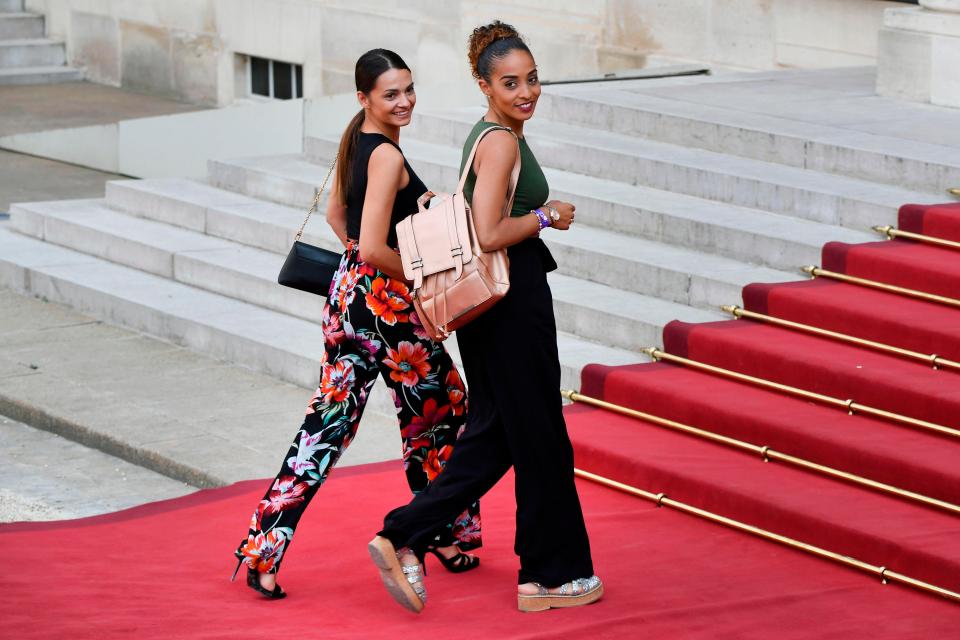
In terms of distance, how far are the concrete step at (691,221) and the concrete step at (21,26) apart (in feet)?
35.6

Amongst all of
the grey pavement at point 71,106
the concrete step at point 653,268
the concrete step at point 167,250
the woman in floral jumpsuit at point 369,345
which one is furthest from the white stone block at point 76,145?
the woman in floral jumpsuit at point 369,345

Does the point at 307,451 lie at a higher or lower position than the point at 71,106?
lower

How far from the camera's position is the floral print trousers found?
566 cm

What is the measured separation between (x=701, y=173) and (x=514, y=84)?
4.65 meters

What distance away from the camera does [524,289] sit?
5.39 m

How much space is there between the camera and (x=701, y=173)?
9.82m

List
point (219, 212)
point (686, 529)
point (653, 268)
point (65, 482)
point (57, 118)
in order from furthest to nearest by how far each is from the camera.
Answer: point (57, 118), point (219, 212), point (653, 268), point (65, 482), point (686, 529)

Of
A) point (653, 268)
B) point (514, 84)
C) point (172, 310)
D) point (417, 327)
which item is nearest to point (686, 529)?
point (417, 327)

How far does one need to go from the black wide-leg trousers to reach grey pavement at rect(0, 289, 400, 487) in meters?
2.02

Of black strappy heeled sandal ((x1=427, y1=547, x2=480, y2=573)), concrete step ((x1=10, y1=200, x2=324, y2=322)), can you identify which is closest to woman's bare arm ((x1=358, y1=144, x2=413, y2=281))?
black strappy heeled sandal ((x1=427, y1=547, x2=480, y2=573))

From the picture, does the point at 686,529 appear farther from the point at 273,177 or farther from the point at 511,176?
the point at 273,177

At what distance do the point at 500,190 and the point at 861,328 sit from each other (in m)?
3.15

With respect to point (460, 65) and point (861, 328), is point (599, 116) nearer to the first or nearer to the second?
point (861, 328)

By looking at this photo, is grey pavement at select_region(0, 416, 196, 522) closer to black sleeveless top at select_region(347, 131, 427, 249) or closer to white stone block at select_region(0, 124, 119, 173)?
black sleeveless top at select_region(347, 131, 427, 249)
